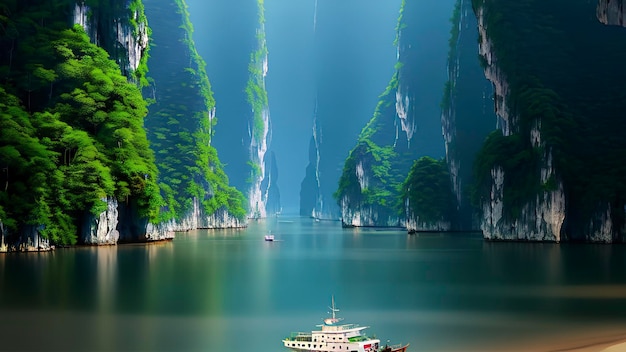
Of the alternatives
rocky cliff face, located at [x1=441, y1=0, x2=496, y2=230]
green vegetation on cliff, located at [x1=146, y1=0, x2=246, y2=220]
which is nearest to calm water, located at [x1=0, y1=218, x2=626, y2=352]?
green vegetation on cliff, located at [x1=146, y1=0, x2=246, y2=220]

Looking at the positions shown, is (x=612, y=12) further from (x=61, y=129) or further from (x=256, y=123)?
(x=256, y=123)

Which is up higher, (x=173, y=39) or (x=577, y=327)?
(x=173, y=39)

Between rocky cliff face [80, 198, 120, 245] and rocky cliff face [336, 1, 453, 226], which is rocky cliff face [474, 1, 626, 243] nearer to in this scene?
rocky cliff face [80, 198, 120, 245]

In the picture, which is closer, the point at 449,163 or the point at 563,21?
the point at 563,21

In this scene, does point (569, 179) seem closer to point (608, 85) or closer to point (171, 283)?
point (608, 85)

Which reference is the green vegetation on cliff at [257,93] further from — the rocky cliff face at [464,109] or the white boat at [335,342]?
the white boat at [335,342]

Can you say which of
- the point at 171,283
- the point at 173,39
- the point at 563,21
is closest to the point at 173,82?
the point at 173,39

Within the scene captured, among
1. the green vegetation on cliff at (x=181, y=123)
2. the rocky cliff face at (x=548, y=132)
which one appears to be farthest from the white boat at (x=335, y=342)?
the green vegetation on cliff at (x=181, y=123)
